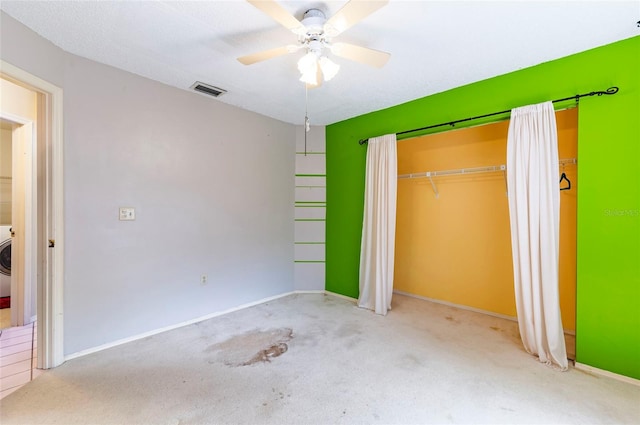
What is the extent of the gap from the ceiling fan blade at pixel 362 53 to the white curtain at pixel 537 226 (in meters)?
1.45

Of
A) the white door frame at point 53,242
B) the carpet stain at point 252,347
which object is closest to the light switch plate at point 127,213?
the white door frame at point 53,242

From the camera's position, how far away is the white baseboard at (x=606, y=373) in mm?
1987

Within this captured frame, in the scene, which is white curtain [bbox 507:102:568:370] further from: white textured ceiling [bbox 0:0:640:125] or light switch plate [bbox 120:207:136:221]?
light switch plate [bbox 120:207:136:221]

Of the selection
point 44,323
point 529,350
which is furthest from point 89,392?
point 529,350

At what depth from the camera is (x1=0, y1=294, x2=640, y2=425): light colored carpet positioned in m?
1.69

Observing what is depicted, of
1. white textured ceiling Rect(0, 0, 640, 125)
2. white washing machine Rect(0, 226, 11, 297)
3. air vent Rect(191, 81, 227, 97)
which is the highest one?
white textured ceiling Rect(0, 0, 640, 125)

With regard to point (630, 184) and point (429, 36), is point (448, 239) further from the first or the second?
point (429, 36)

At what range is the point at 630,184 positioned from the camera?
2.02 metres

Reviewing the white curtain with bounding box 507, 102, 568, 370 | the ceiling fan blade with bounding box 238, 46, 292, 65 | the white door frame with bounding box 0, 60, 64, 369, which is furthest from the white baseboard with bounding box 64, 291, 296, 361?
the white curtain with bounding box 507, 102, 568, 370

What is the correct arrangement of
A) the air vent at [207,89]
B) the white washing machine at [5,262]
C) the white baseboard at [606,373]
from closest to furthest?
the white baseboard at [606,373] < the air vent at [207,89] < the white washing machine at [5,262]

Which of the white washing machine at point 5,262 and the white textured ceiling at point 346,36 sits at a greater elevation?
the white textured ceiling at point 346,36

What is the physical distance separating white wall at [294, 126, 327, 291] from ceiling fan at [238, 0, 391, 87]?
215 centimetres

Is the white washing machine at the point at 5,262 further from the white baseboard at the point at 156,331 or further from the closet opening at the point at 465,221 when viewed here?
the closet opening at the point at 465,221

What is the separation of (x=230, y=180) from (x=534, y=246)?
3153 millimetres
